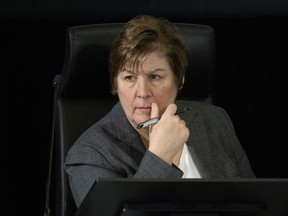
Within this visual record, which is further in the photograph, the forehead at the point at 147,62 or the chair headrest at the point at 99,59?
the chair headrest at the point at 99,59

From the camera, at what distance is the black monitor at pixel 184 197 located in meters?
1.49

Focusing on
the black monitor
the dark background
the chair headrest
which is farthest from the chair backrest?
the black monitor

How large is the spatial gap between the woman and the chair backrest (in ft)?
0.41

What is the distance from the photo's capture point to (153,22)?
2.16 metres

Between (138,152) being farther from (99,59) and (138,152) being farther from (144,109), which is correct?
(99,59)

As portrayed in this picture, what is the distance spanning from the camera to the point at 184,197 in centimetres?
153

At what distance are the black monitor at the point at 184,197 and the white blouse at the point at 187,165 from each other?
2.00ft

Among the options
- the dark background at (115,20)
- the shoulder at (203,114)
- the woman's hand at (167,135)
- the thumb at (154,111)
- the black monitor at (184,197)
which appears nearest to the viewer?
the black monitor at (184,197)

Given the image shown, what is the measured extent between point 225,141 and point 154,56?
1.22 feet

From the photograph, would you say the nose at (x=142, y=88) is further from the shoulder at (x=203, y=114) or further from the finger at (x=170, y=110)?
the shoulder at (x=203, y=114)

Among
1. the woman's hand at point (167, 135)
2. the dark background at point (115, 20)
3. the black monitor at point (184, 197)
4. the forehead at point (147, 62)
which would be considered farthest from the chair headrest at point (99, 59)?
the black monitor at point (184, 197)

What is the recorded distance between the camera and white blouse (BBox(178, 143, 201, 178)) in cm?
219

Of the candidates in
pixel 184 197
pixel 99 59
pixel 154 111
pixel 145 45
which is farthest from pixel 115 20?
pixel 184 197

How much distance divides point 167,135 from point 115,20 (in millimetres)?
987
